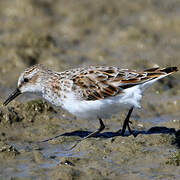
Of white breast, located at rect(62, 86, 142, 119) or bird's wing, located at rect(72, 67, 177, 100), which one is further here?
bird's wing, located at rect(72, 67, 177, 100)

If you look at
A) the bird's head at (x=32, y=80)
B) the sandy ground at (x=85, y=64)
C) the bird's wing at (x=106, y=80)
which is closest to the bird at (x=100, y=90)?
the bird's wing at (x=106, y=80)

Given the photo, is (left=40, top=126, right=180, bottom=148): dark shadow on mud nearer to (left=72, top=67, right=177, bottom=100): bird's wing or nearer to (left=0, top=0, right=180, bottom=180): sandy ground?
(left=0, top=0, right=180, bottom=180): sandy ground

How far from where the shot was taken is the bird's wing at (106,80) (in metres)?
8.43

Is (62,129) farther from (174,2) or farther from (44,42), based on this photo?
(174,2)

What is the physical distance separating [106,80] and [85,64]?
3942mm

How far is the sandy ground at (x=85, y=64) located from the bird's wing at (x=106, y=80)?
0.82 m

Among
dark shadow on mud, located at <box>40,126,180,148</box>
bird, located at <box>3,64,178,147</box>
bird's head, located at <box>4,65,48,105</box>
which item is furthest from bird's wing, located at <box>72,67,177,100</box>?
dark shadow on mud, located at <box>40,126,180,148</box>

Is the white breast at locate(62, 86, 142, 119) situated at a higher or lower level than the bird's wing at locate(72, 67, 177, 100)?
lower

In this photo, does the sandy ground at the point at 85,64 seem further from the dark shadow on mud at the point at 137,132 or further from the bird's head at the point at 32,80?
the bird's head at the point at 32,80

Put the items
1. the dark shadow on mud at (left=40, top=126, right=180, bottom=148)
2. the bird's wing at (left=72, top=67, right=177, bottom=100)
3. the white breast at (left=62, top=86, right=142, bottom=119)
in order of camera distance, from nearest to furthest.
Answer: the white breast at (left=62, top=86, right=142, bottom=119), the bird's wing at (left=72, top=67, right=177, bottom=100), the dark shadow on mud at (left=40, top=126, right=180, bottom=148)

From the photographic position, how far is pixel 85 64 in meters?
12.5

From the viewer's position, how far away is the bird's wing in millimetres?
8430

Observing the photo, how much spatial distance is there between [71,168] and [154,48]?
6.84m

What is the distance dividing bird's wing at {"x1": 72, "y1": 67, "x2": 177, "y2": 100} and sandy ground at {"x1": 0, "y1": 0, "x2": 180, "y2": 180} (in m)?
0.82
